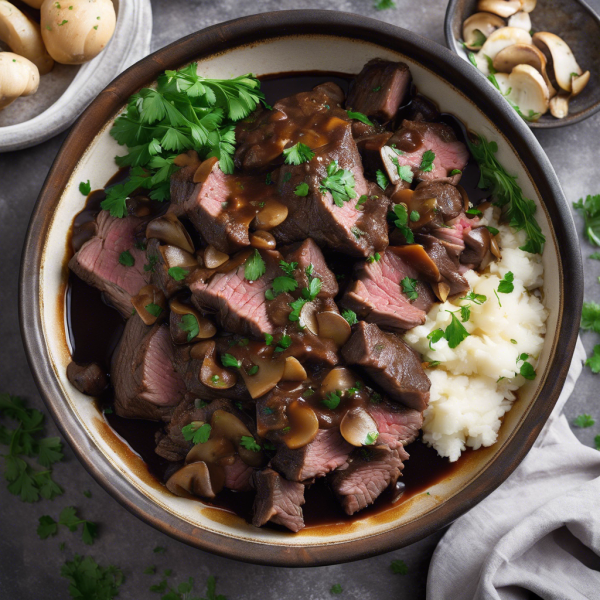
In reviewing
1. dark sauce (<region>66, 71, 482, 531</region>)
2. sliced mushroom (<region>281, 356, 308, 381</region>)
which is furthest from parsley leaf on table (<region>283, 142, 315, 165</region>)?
sliced mushroom (<region>281, 356, 308, 381</region>)

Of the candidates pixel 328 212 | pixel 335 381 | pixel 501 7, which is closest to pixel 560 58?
pixel 501 7

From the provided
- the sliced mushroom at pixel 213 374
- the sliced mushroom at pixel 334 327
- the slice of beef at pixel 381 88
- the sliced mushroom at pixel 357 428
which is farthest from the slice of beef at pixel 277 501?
the slice of beef at pixel 381 88

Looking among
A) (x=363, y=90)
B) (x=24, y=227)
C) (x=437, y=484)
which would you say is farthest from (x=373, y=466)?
(x=24, y=227)

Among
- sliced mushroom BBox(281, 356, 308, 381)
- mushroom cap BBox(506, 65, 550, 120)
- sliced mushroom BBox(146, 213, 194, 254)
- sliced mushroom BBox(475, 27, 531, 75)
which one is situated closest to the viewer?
sliced mushroom BBox(281, 356, 308, 381)

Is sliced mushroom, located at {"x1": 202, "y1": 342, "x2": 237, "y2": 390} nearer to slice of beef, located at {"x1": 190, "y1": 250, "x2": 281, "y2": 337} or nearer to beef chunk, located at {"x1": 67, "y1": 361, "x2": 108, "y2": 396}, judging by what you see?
slice of beef, located at {"x1": 190, "y1": 250, "x2": 281, "y2": 337}

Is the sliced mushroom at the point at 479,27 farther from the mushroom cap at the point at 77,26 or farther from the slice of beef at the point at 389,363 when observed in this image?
the mushroom cap at the point at 77,26

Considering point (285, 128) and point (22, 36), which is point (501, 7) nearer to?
point (285, 128)
